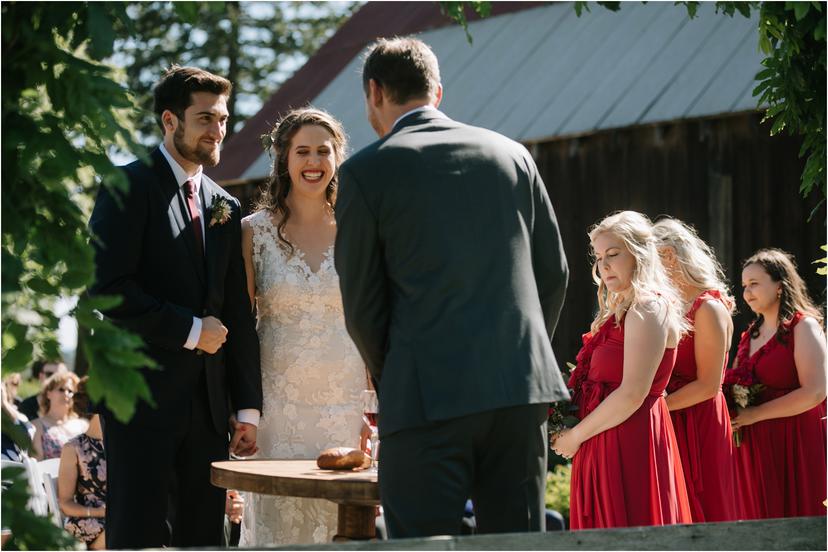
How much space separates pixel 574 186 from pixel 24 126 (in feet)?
36.7

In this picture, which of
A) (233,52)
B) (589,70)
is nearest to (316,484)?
(589,70)

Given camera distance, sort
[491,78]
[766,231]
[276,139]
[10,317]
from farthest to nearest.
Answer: [491,78] → [766,231] → [276,139] → [10,317]

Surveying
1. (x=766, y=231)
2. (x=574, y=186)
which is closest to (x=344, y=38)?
(x=574, y=186)

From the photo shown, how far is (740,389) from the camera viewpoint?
632cm

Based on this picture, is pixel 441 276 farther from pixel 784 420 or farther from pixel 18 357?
pixel 784 420

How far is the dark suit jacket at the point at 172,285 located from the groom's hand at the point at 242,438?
81mm

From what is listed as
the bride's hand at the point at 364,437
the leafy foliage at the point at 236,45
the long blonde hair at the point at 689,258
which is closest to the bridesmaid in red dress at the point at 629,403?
the long blonde hair at the point at 689,258

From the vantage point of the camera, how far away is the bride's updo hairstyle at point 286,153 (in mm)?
4832

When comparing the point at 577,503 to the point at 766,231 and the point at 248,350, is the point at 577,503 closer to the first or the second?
the point at 248,350

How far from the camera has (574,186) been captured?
1369 centimetres

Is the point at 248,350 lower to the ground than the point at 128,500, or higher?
higher

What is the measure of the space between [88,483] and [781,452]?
4222mm

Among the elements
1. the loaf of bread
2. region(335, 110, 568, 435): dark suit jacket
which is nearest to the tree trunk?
the loaf of bread

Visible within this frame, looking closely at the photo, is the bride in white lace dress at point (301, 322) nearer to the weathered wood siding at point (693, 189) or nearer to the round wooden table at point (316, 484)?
the round wooden table at point (316, 484)
